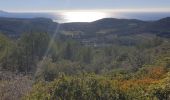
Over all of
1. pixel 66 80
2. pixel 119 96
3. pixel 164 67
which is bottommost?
pixel 164 67

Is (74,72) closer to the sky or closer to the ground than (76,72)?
closer to the ground

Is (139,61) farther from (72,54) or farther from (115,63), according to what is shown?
(72,54)

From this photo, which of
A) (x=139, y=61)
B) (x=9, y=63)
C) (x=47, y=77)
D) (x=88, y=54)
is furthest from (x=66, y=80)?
(x=88, y=54)

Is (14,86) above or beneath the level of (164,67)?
above

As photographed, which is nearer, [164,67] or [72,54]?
[164,67]

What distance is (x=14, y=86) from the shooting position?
19.4 meters

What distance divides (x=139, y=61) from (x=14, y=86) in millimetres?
56991

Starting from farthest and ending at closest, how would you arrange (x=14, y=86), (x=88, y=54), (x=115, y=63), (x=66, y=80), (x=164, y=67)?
(x=88, y=54) → (x=115, y=63) → (x=164, y=67) → (x=14, y=86) → (x=66, y=80)

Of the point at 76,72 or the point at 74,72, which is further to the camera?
the point at 74,72

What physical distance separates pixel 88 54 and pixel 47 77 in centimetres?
2929

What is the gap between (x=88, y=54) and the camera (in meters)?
97.1

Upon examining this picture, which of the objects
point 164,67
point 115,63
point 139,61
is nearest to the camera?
point 164,67

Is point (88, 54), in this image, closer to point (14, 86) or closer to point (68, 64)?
point (68, 64)

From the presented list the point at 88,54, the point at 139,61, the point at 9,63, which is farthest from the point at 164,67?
the point at 88,54
